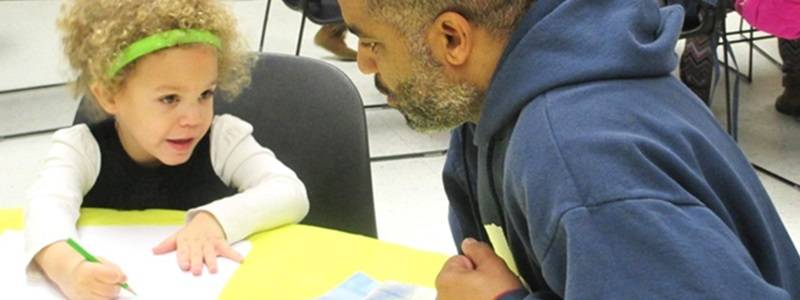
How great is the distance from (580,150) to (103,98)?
1.01 m

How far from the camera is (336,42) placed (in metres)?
4.36

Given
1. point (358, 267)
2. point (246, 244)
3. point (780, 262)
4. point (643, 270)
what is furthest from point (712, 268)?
point (246, 244)

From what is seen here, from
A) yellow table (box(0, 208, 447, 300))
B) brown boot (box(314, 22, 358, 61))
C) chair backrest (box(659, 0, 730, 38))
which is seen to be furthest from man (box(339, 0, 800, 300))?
brown boot (box(314, 22, 358, 61))

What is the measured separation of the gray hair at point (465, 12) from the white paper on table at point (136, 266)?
48 cm

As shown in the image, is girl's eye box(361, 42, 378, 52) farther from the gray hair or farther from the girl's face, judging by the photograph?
the girl's face

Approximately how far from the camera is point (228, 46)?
1.71 m

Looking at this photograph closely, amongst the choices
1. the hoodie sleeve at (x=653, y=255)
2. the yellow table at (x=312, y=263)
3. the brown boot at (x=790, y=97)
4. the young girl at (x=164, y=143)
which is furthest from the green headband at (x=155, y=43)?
the brown boot at (x=790, y=97)

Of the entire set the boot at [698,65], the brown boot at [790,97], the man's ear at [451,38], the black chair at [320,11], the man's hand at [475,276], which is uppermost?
the man's ear at [451,38]

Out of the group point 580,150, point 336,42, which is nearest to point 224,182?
point 580,150

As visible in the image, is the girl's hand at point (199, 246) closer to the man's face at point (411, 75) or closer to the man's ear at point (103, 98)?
the man's ear at point (103, 98)

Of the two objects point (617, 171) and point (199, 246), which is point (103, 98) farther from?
point (617, 171)

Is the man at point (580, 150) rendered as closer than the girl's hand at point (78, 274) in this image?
Yes

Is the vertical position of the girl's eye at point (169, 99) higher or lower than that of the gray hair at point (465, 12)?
lower

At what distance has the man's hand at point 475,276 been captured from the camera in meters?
1.09
